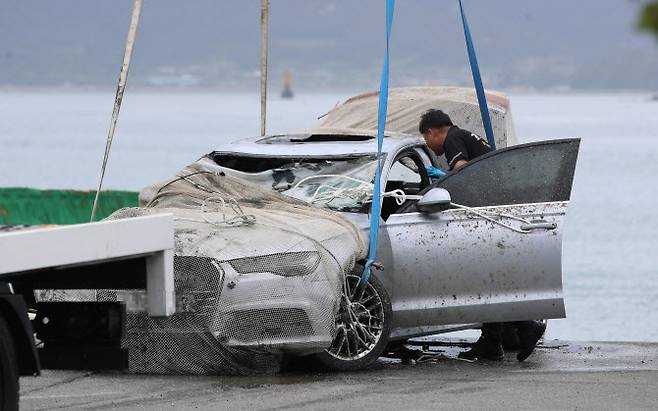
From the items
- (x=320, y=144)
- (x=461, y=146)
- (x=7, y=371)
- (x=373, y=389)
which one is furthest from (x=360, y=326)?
(x=7, y=371)

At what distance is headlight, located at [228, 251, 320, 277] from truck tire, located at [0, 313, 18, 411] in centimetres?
302

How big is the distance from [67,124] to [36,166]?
71726 millimetres

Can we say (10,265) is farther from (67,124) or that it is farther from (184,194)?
(67,124)

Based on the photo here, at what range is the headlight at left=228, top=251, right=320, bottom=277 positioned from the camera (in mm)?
9555

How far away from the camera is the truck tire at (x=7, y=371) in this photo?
6.50 m

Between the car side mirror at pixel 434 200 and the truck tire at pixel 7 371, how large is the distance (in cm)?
426

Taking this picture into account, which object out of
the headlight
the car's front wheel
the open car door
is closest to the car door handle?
the open car door

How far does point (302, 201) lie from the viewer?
1079cm

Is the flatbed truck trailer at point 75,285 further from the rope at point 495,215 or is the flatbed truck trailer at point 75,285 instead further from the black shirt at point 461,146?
the black shirt at point 461,146

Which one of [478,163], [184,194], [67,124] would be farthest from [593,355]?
[67,124]

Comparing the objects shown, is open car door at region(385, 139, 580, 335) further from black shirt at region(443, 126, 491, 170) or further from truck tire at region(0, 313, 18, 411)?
truck tire at region(0, 313, 18, 411)

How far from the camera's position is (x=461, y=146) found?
1207 centimetres

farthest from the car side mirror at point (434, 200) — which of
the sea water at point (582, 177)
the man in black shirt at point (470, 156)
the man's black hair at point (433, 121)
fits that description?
the sea water at point (582, 177)

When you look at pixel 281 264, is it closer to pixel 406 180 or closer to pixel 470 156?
pixel 470 156
